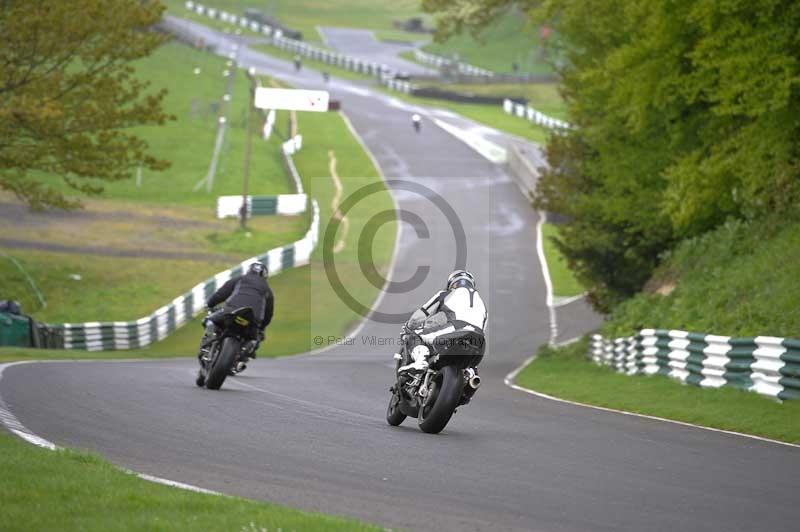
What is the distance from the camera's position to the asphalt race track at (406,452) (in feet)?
28.2

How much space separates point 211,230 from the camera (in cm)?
4847

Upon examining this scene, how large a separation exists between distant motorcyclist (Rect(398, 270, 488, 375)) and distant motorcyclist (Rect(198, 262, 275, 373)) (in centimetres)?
397

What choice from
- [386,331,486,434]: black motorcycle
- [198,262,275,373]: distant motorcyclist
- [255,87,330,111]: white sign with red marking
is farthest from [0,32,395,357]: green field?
[386,331,486,434]: black motorcycle

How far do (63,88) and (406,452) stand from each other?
94.8 feet

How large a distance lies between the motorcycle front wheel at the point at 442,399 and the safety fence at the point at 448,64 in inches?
3583

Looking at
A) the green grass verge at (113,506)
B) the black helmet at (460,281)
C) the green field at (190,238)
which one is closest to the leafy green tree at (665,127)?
the green field at (190,238)

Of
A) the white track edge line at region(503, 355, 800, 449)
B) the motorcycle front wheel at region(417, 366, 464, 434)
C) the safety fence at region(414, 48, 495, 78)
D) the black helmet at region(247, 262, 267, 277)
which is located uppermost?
the safety fence at region(414, 48, 495, 78)

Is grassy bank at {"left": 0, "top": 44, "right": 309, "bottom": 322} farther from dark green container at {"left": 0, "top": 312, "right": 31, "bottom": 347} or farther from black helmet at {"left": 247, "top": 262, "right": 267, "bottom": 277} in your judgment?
black helmet at {"left": 247, "top": 262, "right": 267, "bottom": 277}

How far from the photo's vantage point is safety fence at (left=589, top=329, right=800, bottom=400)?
55.3 feet

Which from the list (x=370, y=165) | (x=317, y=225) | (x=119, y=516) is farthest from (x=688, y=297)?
(x=370, y=165)

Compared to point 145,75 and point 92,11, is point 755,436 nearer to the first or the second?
point 92,11

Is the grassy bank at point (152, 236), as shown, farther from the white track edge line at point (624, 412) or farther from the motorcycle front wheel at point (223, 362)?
the motorcycle front wheel at point (223, 362)

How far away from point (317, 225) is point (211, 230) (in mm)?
4213

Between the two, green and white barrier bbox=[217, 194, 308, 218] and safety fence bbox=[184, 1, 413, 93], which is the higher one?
safety fence bbox=[184, 1, 413, 93]
